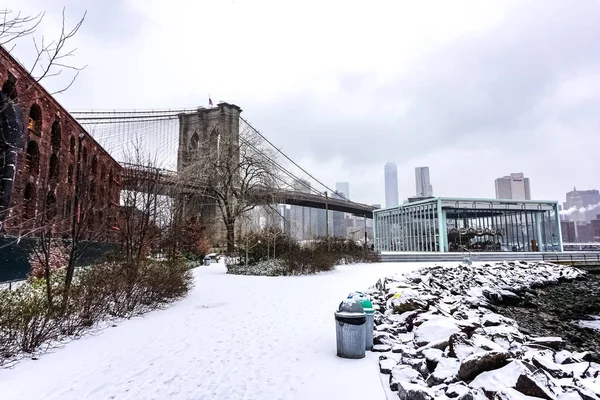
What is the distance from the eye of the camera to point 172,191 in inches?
813

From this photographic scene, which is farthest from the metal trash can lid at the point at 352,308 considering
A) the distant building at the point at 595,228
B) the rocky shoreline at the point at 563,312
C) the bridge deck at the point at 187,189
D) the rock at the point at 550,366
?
the distant building at the point at 595,228

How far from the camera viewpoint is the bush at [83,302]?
540 centimetres

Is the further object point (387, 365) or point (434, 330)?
point (434, 330)

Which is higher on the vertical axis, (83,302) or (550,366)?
(83,302)

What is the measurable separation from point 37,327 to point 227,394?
11.5ft

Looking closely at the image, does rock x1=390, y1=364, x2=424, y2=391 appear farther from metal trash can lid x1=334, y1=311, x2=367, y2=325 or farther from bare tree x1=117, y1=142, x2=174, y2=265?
bare tree x1=117, y1=142, x2=174, y2=265

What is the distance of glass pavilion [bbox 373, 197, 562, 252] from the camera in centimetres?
4219

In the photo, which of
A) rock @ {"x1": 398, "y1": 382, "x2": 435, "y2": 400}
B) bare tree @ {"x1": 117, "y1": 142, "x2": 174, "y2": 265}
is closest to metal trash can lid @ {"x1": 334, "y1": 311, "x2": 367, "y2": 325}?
rock @ {"x1": 398, "y1": 382, "x2": 435, "y2": 400}

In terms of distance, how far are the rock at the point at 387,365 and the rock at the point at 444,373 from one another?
23.7 inches

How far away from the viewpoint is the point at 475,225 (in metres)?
47.8

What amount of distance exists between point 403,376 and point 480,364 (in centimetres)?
89

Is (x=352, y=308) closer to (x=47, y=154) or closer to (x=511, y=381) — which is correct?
(x=511, y=381)

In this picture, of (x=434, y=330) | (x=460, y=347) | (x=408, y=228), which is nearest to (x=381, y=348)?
(x=434, y=330)

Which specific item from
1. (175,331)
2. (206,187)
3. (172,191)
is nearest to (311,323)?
(175,331)
